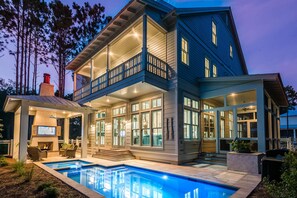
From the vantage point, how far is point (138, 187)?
6.79 metres

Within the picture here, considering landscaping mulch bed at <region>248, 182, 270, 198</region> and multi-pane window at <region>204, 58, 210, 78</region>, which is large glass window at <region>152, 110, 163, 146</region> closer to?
multi-pane window at <region>204, 58, 210, 78</region>

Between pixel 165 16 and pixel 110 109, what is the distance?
736cm

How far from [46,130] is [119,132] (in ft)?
16.3

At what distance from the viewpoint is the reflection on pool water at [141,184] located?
19.9 feet

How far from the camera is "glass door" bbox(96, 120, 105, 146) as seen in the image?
15.3 m

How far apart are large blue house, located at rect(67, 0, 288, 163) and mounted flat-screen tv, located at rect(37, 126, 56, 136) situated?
284 centimetres

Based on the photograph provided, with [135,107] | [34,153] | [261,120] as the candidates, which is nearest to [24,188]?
[34,153]

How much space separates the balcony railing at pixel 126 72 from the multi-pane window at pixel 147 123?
1678mm

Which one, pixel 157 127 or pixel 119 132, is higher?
pixel 157 127

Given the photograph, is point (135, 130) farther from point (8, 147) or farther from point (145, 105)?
point (8, 147)

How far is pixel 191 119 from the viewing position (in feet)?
36.4

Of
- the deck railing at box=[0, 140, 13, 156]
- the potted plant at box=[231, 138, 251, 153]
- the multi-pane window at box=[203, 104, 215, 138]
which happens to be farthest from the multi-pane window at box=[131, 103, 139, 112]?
the deck railing at box=[0, 140, 13, 156]

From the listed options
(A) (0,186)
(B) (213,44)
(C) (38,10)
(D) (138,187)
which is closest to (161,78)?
(D) (138,187)

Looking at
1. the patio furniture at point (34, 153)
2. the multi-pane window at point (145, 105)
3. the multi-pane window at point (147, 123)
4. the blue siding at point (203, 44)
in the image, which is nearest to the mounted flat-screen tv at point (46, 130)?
the patio furniture at point (34, 153)
